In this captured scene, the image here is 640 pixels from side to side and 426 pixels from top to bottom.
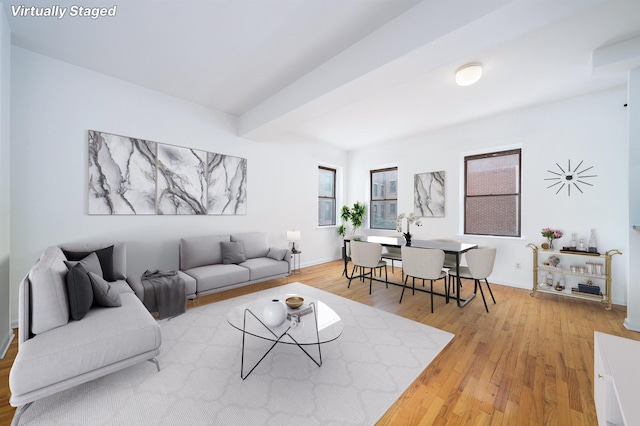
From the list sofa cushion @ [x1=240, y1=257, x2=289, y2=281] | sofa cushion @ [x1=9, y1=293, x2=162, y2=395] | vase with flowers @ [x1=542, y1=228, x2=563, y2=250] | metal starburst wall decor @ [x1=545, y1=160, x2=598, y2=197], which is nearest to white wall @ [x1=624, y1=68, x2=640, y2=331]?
vase with flowers @ [x1=542, y1=228, x2=563, y2=250]

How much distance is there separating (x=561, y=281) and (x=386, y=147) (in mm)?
4070

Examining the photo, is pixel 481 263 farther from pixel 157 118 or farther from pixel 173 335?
pixel 157 118

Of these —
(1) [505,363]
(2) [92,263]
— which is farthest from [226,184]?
(1) [505,363]

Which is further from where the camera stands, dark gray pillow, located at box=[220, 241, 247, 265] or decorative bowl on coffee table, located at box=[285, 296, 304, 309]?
dark gray pillow, located at box=[220, 241, 247, 265]

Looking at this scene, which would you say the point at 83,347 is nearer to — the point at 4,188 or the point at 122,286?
the point at 122,286

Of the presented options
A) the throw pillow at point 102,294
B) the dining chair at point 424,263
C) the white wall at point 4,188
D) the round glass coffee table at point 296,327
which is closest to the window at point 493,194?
the dining chair at point 424,263

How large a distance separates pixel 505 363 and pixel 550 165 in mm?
3419

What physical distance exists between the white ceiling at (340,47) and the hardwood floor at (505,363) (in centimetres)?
270

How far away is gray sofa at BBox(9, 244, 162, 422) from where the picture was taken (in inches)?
59.0

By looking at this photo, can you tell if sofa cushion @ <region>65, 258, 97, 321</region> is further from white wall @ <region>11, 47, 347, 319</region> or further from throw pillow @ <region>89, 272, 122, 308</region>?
white wall @ <region>11, 47, 347, 319</region>

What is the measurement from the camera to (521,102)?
3.89 metres

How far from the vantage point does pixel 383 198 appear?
6367mm

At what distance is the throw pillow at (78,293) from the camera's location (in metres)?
1.90

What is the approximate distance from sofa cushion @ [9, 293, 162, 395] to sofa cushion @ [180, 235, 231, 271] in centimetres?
163
